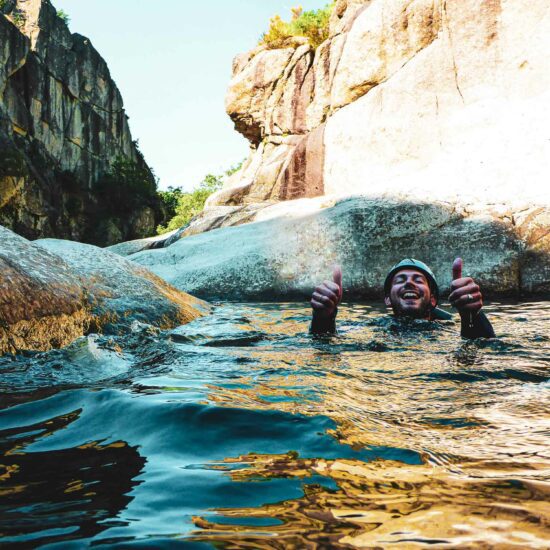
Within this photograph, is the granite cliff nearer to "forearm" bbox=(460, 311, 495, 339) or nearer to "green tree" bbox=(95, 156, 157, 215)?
"forearm" bbox=(460, 311, 495, 339)

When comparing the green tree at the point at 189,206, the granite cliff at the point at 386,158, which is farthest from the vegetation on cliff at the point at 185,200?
the granite cliff at the point at 386,158

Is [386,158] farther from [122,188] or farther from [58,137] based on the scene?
[122,188]

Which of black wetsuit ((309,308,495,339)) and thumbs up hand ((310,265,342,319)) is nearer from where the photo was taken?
thumbs up hand ((310,265,342,319))

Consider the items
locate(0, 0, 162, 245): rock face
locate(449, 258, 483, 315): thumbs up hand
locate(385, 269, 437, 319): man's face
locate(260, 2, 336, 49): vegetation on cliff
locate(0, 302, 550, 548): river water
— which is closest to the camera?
locate(0, 302, 550, 548): river water

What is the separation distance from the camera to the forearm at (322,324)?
3.77m

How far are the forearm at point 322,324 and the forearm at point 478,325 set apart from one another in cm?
88

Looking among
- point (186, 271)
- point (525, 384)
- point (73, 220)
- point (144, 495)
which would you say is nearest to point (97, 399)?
point (144, 495)

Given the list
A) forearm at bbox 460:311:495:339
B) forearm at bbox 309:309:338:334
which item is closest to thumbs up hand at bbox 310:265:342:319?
forearm at bbox 309:309:338:334

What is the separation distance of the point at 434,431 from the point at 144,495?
917mm

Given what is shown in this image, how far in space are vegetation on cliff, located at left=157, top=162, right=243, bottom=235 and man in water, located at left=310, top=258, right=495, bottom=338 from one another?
2884 centimetres

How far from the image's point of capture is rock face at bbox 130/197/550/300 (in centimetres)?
723

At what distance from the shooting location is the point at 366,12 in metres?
16.3

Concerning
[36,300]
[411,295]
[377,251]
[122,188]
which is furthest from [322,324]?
[122,188]

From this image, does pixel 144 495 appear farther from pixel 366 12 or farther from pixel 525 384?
pixel 366 12
